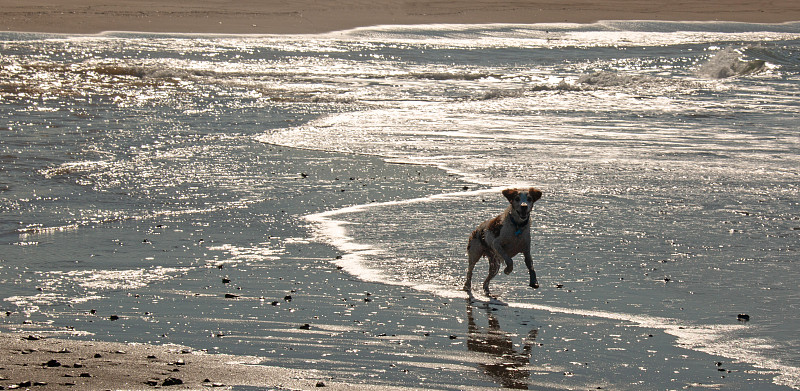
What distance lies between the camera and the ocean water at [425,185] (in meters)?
8.15

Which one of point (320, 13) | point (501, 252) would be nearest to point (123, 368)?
point (501, 252)

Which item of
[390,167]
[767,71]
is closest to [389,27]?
[767,71]

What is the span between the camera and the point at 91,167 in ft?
45.3

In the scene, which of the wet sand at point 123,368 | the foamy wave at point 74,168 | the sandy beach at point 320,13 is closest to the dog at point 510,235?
the wet sand at point 123,368

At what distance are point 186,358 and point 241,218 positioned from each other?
474 centimetres

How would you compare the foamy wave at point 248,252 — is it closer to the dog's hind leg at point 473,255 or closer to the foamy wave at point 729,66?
the dog's hind leg at point 473,255

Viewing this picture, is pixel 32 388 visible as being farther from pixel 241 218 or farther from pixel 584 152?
pixel 584 152

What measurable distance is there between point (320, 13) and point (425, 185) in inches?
1545

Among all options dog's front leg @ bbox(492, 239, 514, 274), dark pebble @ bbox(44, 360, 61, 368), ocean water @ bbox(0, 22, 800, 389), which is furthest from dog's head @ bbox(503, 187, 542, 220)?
dark pebble @ bbox(44, 360, 61, 368)

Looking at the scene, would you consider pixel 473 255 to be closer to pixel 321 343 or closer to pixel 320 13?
pixel 321 343

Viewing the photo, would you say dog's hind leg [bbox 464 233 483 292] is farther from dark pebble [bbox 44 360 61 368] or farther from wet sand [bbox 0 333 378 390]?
dark pebble [bbox 44 360 61 368]

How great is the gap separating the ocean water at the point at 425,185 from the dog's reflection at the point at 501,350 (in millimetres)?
569

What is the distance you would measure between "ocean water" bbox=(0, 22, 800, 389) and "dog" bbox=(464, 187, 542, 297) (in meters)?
0.29

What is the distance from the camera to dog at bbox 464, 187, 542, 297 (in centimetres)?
790
